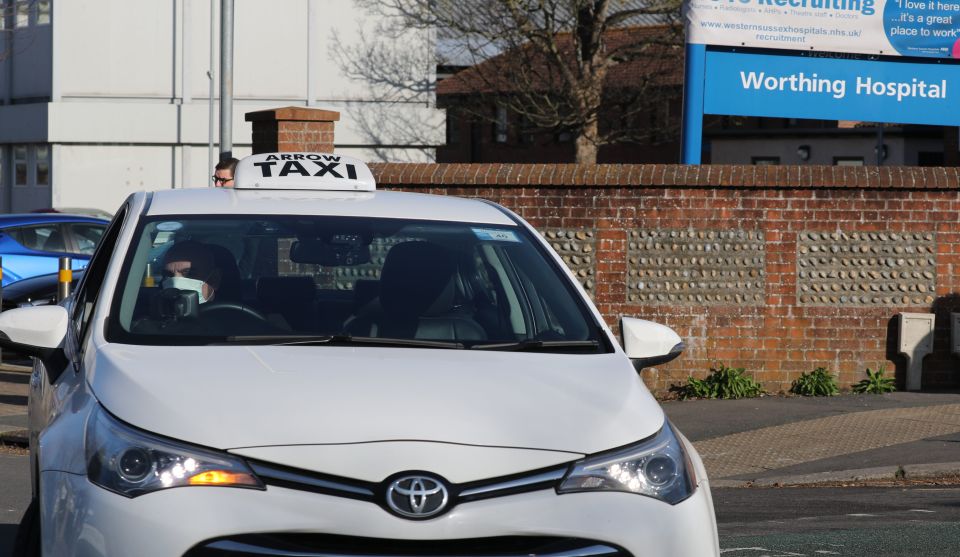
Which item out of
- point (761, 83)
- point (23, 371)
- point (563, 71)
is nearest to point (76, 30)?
point (563, 71)

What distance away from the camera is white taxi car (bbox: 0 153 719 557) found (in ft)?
11.8

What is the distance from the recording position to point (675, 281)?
13.5 metres

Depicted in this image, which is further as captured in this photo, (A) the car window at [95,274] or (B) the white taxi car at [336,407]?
(A) the car window at [95,274]

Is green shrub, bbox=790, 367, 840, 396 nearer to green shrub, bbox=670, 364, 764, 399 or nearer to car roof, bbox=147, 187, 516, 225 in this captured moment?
green shrub, bbox=670, 364, 764, 399

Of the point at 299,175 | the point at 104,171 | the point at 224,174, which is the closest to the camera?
the point at 299,175

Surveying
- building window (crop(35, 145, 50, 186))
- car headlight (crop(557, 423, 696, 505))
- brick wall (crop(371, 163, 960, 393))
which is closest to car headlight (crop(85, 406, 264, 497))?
car headlight (crop(557, 423, 696, 505))

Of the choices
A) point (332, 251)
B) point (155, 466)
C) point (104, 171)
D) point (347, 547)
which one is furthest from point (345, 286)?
point (104, 171)

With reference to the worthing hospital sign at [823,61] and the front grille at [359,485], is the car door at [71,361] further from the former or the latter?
the worthing hospital sign at [823,61]

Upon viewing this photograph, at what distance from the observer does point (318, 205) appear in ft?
17.5

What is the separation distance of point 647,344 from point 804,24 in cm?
1033

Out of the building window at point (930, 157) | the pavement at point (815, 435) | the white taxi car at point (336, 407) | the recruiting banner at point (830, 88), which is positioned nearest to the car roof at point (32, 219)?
the pavement at point (815, 435)

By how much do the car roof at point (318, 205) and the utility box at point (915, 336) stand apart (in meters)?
8.77

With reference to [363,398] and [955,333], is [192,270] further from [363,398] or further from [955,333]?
[955,333]

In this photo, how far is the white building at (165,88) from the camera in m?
41.5
